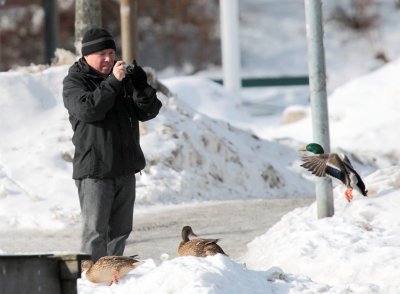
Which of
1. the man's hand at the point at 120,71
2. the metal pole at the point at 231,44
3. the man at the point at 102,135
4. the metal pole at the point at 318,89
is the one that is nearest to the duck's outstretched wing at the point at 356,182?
the metal pole at the point at 318,89

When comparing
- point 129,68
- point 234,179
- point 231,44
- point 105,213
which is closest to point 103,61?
point 129,68

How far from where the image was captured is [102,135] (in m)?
8.46

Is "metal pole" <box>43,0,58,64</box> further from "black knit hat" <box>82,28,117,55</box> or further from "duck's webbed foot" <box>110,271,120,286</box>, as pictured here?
"duck's webbed foot" <box>110,271,120,286</box>

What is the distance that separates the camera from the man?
27.7 ft

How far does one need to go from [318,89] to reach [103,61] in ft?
7.61

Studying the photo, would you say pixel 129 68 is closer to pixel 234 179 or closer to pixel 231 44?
pixel 234 179

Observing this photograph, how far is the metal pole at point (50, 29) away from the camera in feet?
75.4

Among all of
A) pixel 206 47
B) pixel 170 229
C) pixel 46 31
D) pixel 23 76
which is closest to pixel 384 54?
pixel 206 47

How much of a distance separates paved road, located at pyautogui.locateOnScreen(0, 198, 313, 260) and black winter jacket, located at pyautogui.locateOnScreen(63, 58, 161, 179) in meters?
2.05

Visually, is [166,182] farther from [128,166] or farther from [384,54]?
[384,54]

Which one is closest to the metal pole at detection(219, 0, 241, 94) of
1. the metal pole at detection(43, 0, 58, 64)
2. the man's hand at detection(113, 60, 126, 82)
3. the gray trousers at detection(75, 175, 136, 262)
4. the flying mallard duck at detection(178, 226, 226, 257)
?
the metal pole at detection(43, 0, 58, 64)

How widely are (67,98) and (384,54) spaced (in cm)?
2762

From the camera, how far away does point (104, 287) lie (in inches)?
316

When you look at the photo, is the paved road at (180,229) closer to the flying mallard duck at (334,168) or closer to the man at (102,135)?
the flying mallard duck at (334,168)
